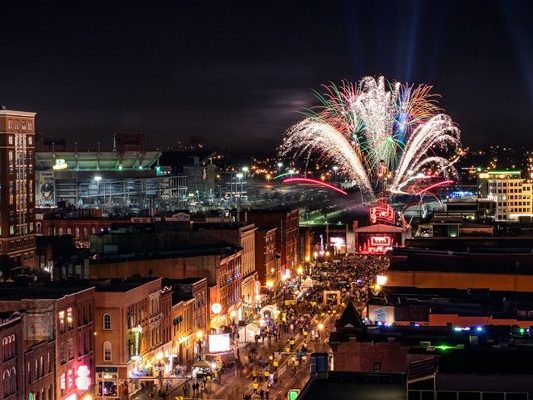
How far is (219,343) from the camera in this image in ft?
198

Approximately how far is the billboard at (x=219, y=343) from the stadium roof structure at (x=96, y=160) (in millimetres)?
88423

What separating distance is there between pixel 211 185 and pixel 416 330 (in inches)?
5621

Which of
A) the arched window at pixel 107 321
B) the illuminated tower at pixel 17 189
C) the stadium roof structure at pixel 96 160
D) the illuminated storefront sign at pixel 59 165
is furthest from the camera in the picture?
the stadium roof structure at pixel 96 160

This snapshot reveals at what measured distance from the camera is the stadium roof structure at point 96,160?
150375 mm

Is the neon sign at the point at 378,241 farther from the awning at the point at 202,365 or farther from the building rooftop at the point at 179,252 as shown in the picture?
the awning at the point at 202,365

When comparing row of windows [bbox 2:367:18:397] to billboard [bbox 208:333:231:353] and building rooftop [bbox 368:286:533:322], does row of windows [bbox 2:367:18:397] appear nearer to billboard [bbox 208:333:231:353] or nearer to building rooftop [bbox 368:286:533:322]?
billboard [bbox 208:333:231:353]

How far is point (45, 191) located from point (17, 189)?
36.4m

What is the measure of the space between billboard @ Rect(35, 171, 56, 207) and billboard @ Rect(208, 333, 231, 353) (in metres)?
75.1

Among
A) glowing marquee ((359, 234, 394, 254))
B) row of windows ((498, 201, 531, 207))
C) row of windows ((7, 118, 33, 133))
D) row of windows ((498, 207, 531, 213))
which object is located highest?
row of windows ((7, 118, 33, 133))

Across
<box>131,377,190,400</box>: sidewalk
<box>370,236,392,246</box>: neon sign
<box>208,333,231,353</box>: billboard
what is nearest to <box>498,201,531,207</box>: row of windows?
<box>370,236,392,246</box>: neon sign

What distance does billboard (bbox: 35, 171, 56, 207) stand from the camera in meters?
134

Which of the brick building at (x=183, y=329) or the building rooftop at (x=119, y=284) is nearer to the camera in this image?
the building rooftop at (x=119, y=284)

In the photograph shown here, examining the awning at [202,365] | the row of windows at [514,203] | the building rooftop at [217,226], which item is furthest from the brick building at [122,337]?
the row of windows at [514,203]

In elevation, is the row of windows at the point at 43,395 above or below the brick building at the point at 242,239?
A: below
